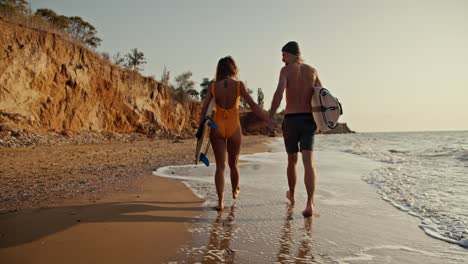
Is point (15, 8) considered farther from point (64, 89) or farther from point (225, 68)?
point (225, 68)

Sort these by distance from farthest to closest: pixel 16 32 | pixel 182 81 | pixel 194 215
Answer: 1. pixel 182 81
2. pixel 16 32
3. pixel 194 215

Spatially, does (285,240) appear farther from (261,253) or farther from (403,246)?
(403,246)

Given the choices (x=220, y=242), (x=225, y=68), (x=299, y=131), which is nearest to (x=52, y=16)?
(x=225, y=68)

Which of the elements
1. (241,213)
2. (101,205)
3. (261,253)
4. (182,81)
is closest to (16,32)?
(101,205)

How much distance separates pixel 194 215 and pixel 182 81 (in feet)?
122

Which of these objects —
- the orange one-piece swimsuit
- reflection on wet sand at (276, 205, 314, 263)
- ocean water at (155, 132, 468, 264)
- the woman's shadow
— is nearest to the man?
the orange one-piece swimsuit

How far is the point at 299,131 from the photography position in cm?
394

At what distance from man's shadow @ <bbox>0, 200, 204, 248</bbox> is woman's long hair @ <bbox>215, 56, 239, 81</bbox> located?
1.68 meters

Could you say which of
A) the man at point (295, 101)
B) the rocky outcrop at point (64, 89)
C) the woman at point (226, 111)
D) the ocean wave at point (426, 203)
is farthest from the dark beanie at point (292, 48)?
the rocky outcrop at point (64, 89)

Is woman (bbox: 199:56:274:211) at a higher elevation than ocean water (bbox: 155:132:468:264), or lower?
higher

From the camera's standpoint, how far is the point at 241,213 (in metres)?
3.53

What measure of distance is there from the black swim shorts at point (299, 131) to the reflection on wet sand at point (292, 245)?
100cm

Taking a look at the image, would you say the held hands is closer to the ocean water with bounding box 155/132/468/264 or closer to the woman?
the woman

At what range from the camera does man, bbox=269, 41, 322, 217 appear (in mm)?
3926
